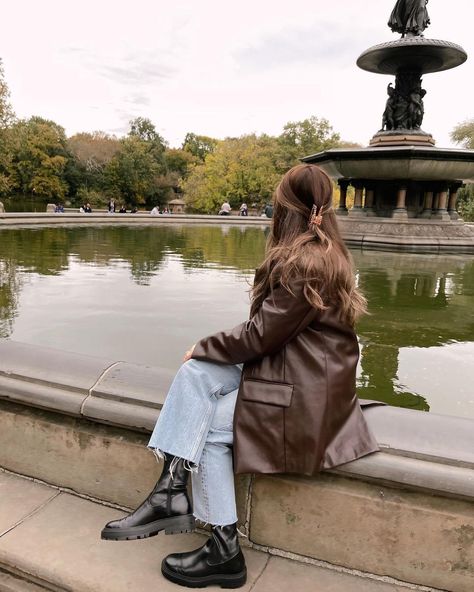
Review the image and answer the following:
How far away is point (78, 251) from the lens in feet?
41.7

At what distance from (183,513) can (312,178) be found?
1.49 metres

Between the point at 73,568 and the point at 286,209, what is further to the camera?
the point at 286,209

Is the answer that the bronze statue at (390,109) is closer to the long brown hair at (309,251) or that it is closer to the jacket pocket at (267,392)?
the long brown hair at (309,251)

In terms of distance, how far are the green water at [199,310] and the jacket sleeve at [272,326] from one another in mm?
2351

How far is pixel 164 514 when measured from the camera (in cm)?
217

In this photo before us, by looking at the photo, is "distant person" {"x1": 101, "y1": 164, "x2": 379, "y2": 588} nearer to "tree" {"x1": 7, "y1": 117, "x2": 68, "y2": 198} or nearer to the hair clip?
the hair clip

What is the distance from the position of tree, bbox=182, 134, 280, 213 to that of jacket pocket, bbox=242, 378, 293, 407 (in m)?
45.3

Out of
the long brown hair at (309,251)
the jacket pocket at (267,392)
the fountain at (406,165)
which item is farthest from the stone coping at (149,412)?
the fountain at (406,165)

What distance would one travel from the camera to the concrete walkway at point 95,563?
2.07m

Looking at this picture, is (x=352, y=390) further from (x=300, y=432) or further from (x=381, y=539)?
(x=381, y=539)

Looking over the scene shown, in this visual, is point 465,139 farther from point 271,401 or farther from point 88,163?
point 271,401

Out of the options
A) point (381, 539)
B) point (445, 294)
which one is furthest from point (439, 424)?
point (445, 294)

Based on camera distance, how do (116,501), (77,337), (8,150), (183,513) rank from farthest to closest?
(8,150) → (77,337) → (116,501) → (183,513)

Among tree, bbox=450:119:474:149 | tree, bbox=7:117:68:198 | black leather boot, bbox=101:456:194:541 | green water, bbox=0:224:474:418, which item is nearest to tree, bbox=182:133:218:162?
tree, bbox=7:117:68:198
